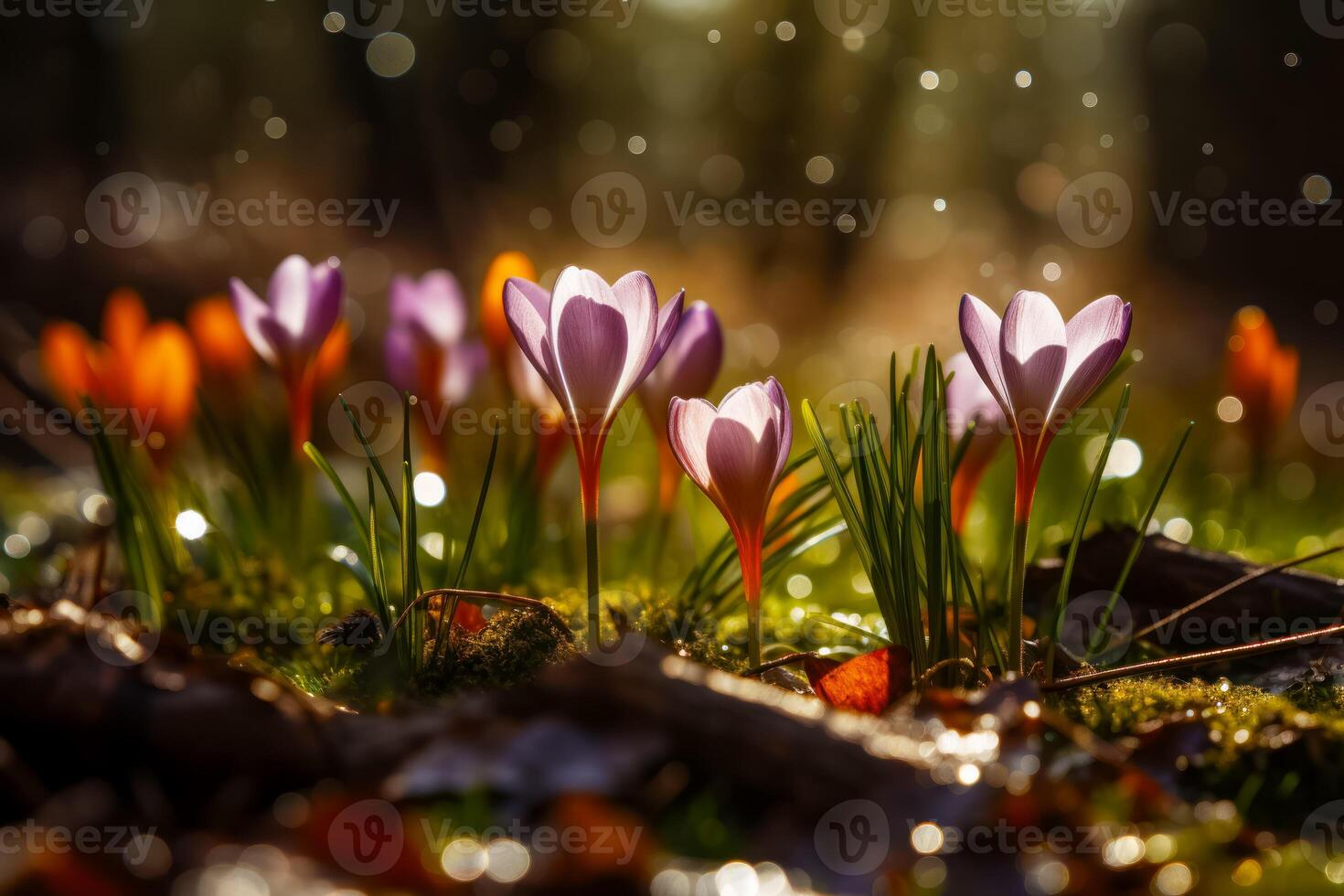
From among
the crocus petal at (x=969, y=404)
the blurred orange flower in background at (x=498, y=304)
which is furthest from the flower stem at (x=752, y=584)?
the blurred orange flower in background at (x=498, y=304)

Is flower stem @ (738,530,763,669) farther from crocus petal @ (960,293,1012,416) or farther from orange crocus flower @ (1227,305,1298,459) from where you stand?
orange crocus flower @ (1227,305,1298,459)

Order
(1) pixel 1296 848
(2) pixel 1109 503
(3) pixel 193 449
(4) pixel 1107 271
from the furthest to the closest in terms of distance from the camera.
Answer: (4) pixel 1107 271
(3) pixel 193 449
(2) pixel 1109 503
(1) pixel 1296 848

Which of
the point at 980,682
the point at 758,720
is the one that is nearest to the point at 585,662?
the point at 758,720

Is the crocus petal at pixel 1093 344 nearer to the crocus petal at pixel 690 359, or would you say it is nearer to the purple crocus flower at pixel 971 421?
the purple crocus flower at pixel 971 421

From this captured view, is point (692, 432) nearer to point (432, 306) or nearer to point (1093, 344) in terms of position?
point (1093, 344)

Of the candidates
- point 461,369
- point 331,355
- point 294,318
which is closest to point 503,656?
point 294,318

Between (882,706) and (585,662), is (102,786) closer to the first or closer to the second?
(585,662)

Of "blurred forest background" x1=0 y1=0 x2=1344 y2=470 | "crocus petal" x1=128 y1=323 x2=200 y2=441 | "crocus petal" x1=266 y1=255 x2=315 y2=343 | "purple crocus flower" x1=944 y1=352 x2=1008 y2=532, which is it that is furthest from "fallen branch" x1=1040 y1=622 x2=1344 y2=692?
"blurred forest background" x1=0 y1=0 x2=1344 y2=470
